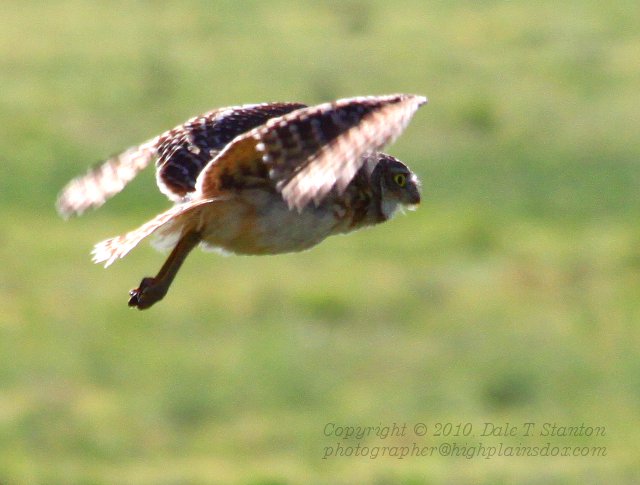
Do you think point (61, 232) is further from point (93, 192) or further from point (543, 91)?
point (93, 192)

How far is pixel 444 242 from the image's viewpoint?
24.9 meters

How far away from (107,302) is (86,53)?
9.68 meters

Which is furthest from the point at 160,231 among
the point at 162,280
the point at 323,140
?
the point at 323,140

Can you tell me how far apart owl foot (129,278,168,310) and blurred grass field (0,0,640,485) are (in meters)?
9.77

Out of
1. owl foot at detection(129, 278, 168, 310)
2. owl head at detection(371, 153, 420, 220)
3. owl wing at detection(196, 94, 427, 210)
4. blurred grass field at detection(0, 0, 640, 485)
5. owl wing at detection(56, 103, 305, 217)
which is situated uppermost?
owl wing at detection(196, 94, 427, 210)

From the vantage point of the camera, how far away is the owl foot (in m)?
7.29

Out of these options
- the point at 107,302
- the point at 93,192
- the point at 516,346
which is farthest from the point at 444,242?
the point at 93,192

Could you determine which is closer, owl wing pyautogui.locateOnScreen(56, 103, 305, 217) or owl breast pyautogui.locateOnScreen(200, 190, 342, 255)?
owl breast pyautogui.locateOnScreen(200, 190, 342, 255)

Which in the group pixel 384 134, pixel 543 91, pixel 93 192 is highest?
pixel 384 134

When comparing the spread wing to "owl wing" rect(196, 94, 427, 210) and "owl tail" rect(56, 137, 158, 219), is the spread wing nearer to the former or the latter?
"owl tail" rect(56, 137, 158, 219)

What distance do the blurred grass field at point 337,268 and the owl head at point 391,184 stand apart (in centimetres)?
934

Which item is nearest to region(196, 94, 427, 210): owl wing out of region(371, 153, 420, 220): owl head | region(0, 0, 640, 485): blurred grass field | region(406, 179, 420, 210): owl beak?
region(371, 153, 420, 220): owl head

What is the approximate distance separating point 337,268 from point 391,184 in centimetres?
1651

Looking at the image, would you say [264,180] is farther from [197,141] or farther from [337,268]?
[337,268]
